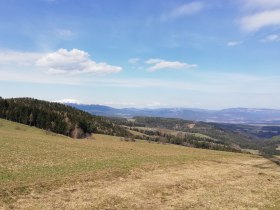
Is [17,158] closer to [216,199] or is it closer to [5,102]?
[216,199]

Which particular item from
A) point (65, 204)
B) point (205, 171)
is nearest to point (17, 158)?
point (65, 204)

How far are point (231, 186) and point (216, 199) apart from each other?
6865 millimetres

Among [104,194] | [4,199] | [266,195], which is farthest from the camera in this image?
[266,195]

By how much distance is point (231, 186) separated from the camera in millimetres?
32906

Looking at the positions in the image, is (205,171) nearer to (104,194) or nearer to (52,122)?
(104,194)

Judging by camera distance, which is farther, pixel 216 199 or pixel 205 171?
pixel 205 171

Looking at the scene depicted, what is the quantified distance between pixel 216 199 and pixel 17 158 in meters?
23.0

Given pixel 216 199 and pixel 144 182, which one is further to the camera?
pixel 144 182

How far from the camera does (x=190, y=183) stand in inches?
1282

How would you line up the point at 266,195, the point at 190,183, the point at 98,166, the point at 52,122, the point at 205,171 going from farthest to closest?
the point at 52,122, the point at 205,171, the point at 98,166, the point at 190,183, the point at 266,195

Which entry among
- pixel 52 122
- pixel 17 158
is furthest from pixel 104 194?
pixel 52 122

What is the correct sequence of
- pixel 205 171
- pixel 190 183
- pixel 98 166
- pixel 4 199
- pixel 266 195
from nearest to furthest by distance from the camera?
pixel 4 199, pixel 266 195, pixel 190 183, pixel 98 166, pixel 205 171

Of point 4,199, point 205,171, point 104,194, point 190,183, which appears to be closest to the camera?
point 4,199

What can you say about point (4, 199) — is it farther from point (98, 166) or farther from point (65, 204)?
point (98, 166)
